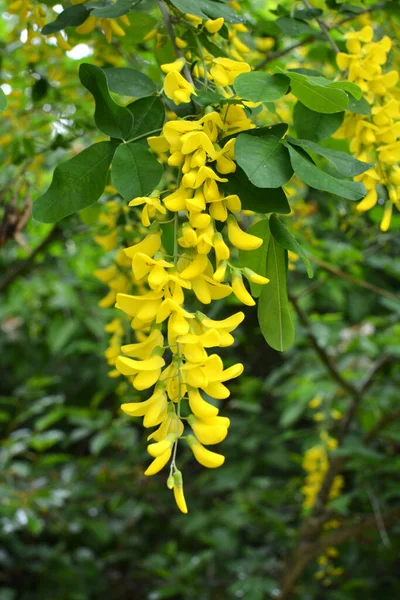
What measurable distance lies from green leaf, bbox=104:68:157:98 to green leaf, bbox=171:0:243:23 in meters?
0.10

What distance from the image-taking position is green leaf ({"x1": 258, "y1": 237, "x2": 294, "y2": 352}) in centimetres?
68

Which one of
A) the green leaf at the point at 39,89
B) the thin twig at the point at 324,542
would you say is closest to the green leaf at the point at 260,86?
the green leaf at the point at 39,89

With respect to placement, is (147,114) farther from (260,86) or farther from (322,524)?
(322,524)

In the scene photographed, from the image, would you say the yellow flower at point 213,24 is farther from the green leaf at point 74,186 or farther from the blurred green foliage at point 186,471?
the blurred green foliage at point 186,471

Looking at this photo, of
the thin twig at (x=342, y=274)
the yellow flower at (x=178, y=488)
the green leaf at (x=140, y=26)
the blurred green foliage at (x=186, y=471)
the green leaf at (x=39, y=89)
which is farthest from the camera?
the blurred green foliage at (x=186, y=471)

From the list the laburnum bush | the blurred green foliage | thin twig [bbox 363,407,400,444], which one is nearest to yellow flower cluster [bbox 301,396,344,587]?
the blurred green foliage

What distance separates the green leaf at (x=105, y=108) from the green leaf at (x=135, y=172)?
0.03 metres

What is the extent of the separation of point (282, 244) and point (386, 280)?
7.79ft

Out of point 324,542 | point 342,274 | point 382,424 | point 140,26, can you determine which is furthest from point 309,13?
point 324,542

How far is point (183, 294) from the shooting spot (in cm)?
61

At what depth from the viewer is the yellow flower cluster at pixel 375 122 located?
2.53 feet

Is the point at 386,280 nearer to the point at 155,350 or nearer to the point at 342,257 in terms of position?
the point at 342,257

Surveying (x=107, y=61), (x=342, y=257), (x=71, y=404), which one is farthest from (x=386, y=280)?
(x=107, y=61)

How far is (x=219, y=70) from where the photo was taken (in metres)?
0.68
